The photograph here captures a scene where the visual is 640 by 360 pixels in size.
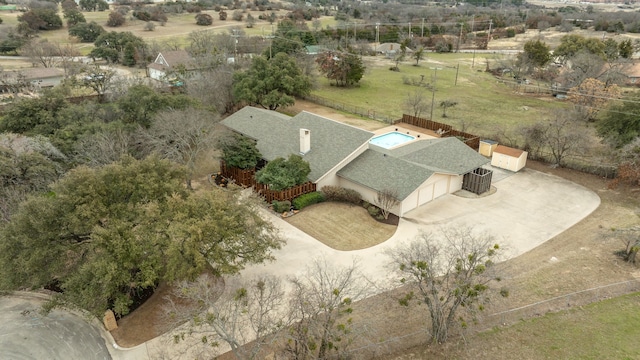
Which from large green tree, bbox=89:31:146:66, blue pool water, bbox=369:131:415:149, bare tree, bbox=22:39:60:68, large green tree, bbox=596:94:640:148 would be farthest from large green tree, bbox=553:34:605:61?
bare tree, bbox=22:39:60:68

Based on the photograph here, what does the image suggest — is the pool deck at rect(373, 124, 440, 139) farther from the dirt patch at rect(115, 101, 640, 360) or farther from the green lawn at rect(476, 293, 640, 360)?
the green lawn at rect(476, 293, 640, 360)

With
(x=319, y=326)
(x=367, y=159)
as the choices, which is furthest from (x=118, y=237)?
(x=367, y=159)

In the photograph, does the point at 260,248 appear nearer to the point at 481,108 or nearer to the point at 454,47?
the point at 481,108

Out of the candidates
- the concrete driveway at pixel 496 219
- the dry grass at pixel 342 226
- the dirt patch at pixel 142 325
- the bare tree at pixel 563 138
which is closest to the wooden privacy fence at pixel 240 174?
the concrete driveway at pixel 496 219

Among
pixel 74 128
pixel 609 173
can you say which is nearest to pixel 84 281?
pixel 74 128

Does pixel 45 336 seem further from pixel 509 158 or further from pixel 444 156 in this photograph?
pixel 509 158
